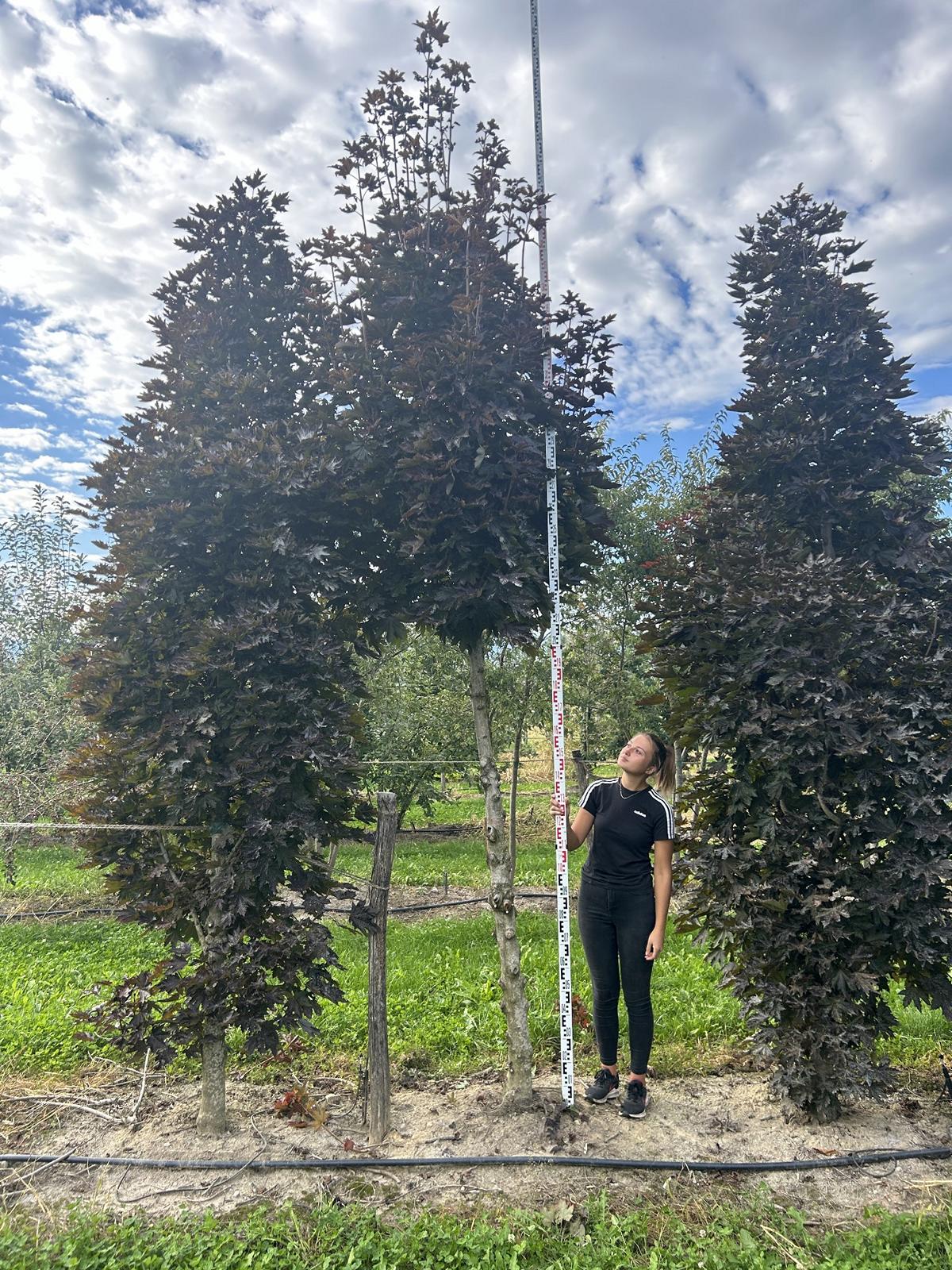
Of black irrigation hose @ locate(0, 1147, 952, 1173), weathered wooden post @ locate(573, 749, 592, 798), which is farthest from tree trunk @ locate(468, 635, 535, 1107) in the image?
weathered wooden post @ locate(573, 749, 592, 798)

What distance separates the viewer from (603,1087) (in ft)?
12.6

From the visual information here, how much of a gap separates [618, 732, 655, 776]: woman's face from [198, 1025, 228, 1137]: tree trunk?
2.36 meters

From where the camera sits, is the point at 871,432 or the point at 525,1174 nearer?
the point at 525,1174

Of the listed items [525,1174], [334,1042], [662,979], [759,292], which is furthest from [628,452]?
[525,1174]

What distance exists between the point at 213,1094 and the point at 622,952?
2.11 metres

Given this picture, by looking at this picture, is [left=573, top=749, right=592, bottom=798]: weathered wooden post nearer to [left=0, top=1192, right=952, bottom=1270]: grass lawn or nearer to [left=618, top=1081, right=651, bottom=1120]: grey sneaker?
[left=618, top=1081, right=651, bottom=1120]: grey sneaker

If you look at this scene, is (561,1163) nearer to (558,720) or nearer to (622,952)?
(622,952)

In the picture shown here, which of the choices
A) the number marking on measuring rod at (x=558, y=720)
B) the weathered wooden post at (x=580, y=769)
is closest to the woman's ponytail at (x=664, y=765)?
the number marking on measuring rod at (x=558, y=720)

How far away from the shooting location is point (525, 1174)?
3314 mm

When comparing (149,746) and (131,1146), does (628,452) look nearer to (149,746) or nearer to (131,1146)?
(149,746)

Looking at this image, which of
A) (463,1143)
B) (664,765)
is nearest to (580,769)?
(664,765)

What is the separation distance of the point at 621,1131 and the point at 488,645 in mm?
2472

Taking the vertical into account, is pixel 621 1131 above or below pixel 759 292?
below

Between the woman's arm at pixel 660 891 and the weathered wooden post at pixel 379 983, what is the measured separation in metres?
1.28
